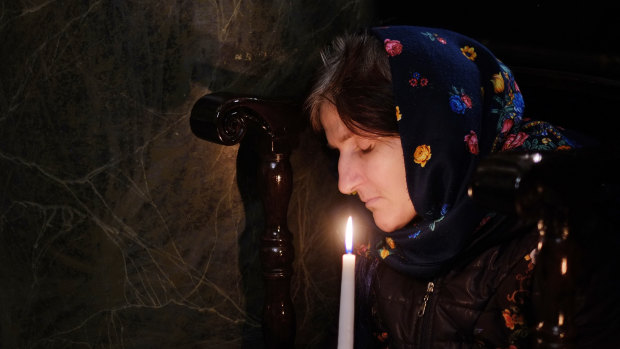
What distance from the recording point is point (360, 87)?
1.23 meters

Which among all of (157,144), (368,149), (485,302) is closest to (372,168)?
(368,149)

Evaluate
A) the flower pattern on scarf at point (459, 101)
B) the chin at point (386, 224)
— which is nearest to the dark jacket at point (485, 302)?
the chin at point (386, 224)

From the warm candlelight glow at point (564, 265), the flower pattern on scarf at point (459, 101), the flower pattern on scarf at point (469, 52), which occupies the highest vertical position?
the flower pattern on scarf at point (469, 52)

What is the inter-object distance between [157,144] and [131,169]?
8 centimetres

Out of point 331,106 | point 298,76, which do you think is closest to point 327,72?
point 331,106

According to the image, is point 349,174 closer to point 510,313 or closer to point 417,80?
point 417,80

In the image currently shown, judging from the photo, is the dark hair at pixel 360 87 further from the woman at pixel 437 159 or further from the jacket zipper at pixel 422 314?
the jacket zipper at pixel 422 314

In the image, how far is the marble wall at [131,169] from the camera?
49.0 inches

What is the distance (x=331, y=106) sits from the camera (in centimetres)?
128

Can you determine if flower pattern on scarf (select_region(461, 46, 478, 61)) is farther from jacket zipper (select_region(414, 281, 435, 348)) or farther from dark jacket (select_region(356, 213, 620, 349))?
jacket zipper (select_region(414, 281, 435, 348))

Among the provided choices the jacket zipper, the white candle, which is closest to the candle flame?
the white candle

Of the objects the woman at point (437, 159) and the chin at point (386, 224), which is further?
the chin at point (386, 224)

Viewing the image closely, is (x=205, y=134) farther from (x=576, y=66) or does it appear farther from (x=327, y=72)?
(x=576, y=66)

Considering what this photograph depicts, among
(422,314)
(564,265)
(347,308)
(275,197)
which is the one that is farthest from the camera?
(275,197)
